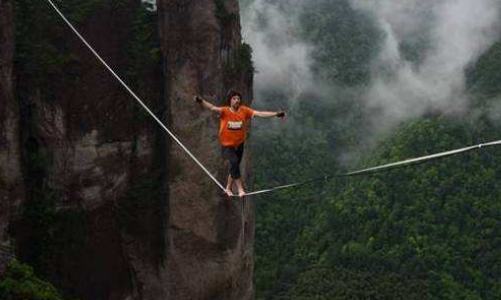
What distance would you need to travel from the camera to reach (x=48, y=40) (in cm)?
2131

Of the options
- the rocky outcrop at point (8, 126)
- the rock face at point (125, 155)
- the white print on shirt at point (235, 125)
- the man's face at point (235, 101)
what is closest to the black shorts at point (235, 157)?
the white print on shirt at point (235, 125)

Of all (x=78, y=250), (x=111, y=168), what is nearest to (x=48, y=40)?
(x=111, y=168)

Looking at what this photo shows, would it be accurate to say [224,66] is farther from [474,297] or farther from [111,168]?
[474,297]

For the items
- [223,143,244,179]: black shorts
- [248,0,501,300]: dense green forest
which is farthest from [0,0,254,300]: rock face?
[248,0,501,300]: dense green forest

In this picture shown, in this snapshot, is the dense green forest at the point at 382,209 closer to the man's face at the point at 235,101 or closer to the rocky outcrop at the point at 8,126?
the rocky outcrop at the point at 8,126

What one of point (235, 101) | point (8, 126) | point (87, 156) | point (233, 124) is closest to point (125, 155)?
point (87, 156)

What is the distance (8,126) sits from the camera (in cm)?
1962

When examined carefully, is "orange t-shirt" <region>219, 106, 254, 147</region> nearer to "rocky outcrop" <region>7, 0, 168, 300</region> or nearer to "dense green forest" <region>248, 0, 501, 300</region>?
"rocky outcrop" <region>7, 0, 168, 300</region>

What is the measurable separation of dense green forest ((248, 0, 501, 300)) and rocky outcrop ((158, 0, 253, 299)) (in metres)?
26.5

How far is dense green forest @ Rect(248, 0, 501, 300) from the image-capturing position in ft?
177

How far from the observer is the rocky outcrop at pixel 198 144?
22.7m

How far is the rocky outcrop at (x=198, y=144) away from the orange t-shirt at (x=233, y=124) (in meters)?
8.27

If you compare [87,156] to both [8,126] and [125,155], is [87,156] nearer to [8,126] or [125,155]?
[125,155]

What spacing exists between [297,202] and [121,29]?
4644cm
